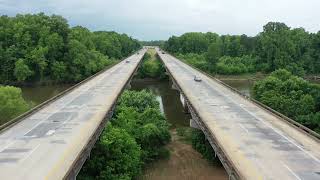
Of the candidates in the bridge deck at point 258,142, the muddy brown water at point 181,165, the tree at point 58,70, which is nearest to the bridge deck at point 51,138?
the muddy brown water at point 181,165

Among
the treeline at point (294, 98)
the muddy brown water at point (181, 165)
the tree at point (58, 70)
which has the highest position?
the treeline at point (294, 98)

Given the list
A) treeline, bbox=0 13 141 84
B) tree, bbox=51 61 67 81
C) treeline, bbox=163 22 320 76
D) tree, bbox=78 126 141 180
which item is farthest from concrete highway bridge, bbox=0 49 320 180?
treeline, bbox=163 22 320 76

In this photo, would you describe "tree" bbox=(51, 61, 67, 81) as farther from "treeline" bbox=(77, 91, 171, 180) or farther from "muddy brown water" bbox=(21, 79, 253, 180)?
"treeline" bbox=(77, 91, 171, 180)

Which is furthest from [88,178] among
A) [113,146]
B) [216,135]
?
[216,135]

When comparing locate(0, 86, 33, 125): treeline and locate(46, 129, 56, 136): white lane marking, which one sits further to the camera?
locate(0, 86, 33, 125): treeline

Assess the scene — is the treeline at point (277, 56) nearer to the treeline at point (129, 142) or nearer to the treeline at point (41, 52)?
the treeline at point (41, 52)

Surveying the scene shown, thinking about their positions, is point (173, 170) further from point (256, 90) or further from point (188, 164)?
point (256, 90)
